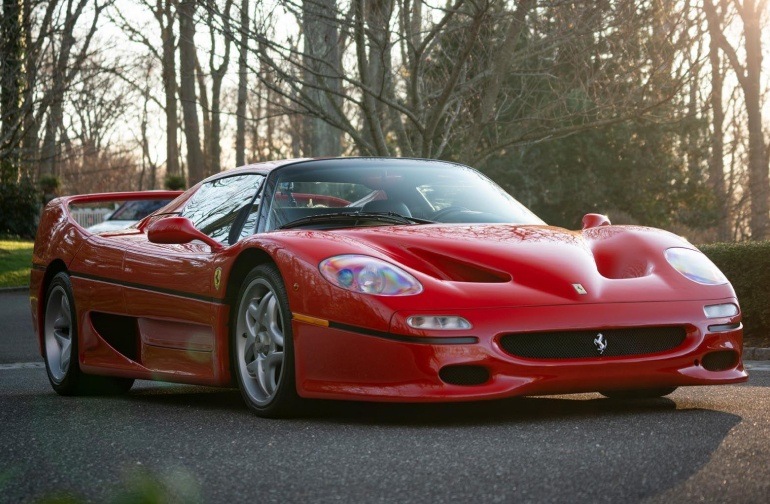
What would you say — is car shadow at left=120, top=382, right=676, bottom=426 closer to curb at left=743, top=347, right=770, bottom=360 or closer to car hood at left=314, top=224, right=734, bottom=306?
car hood at left=314, top=224, right=734, bottom=306

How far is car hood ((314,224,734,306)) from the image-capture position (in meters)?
5.21

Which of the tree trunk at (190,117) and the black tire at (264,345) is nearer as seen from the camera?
the black tire at (264,345)

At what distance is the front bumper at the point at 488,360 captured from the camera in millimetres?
5016

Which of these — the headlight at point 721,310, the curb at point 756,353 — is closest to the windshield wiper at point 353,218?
the headlight at point 721,310

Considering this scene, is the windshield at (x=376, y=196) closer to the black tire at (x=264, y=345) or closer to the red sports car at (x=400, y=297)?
the red sports car at (x=400, y=297)

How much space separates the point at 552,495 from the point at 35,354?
847 centimetres

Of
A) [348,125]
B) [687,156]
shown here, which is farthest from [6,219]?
[348,125]

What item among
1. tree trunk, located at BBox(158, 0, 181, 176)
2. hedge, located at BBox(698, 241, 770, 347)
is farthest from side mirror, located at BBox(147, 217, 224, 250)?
tree trunk, located at BBox(158, 0, 181, 176)

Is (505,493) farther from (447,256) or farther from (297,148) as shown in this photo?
(297,148)

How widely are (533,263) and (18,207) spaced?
99.4 feet

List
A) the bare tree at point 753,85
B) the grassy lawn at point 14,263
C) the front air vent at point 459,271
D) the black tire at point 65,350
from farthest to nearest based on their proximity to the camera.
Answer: the bare tree at point 753,85 → the grassy lawn at point 14,263 → the black tire at point 65,350 → the front air vent at point 459,271

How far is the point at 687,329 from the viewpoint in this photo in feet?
17.6

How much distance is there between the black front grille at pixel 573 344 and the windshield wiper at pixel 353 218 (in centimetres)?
123

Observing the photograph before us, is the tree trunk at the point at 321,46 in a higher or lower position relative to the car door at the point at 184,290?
higher
